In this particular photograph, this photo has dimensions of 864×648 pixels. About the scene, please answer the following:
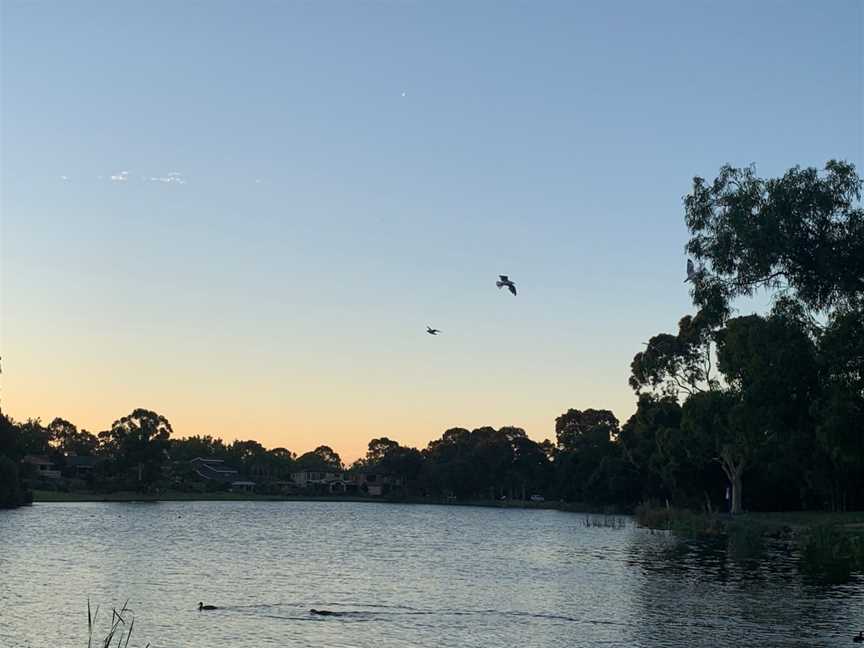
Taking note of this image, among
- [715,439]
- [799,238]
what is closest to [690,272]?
[799,238]

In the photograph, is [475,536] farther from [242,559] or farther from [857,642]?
[857,642]

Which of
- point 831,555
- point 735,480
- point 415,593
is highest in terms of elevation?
point 735,480

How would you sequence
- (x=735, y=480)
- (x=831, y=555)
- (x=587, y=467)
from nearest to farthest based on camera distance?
(x=831, y=555), (x=735, y=480), (x=587, y=467)

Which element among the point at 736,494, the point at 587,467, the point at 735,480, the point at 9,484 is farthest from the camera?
the point at 587,467

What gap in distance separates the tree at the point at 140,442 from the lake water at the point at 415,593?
94.4 meters

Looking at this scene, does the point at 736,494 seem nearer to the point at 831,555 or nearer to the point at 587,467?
the point at 831,555

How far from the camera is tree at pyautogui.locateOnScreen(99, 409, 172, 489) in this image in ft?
578

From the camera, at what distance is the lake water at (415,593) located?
33875 mm

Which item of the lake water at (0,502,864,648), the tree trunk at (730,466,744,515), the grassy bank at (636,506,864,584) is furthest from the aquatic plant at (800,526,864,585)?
the tree trunk at (730,466,744,515)

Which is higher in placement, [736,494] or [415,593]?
[736,494]

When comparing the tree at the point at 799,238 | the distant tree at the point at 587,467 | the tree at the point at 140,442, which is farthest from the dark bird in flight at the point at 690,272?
the tree at the point at 140,442

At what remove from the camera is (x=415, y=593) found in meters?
46.8

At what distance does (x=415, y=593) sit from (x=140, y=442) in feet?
460

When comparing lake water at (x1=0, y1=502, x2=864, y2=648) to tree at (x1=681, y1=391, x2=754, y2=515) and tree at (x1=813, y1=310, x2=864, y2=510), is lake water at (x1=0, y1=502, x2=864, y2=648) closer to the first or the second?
tree at (x1=813, y1=310, x2=864, y2=510)
